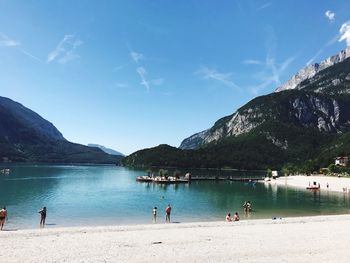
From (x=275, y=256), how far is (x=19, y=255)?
18720 mm

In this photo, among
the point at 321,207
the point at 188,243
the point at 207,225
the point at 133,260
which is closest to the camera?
the point at 133,260

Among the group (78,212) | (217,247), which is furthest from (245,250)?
(78,212)

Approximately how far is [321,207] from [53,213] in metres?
50.8

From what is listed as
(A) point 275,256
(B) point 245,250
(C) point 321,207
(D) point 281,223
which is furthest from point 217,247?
(C) point 321,207

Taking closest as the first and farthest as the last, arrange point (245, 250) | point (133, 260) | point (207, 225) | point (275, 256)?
point (133, 260), point (275, 256), point (245, 250), point (207, 225)

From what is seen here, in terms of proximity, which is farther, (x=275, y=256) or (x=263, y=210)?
(x=263, y=210)

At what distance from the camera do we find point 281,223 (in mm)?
47844

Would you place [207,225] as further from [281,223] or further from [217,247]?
[217,247]

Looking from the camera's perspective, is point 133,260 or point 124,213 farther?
point 124,213

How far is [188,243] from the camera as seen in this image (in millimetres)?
32594

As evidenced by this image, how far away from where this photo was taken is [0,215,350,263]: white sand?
27172 millimetres

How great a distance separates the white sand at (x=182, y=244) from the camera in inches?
1070

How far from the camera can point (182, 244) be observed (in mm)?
32219

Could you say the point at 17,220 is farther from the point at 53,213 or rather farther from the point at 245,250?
the point at 245,250
